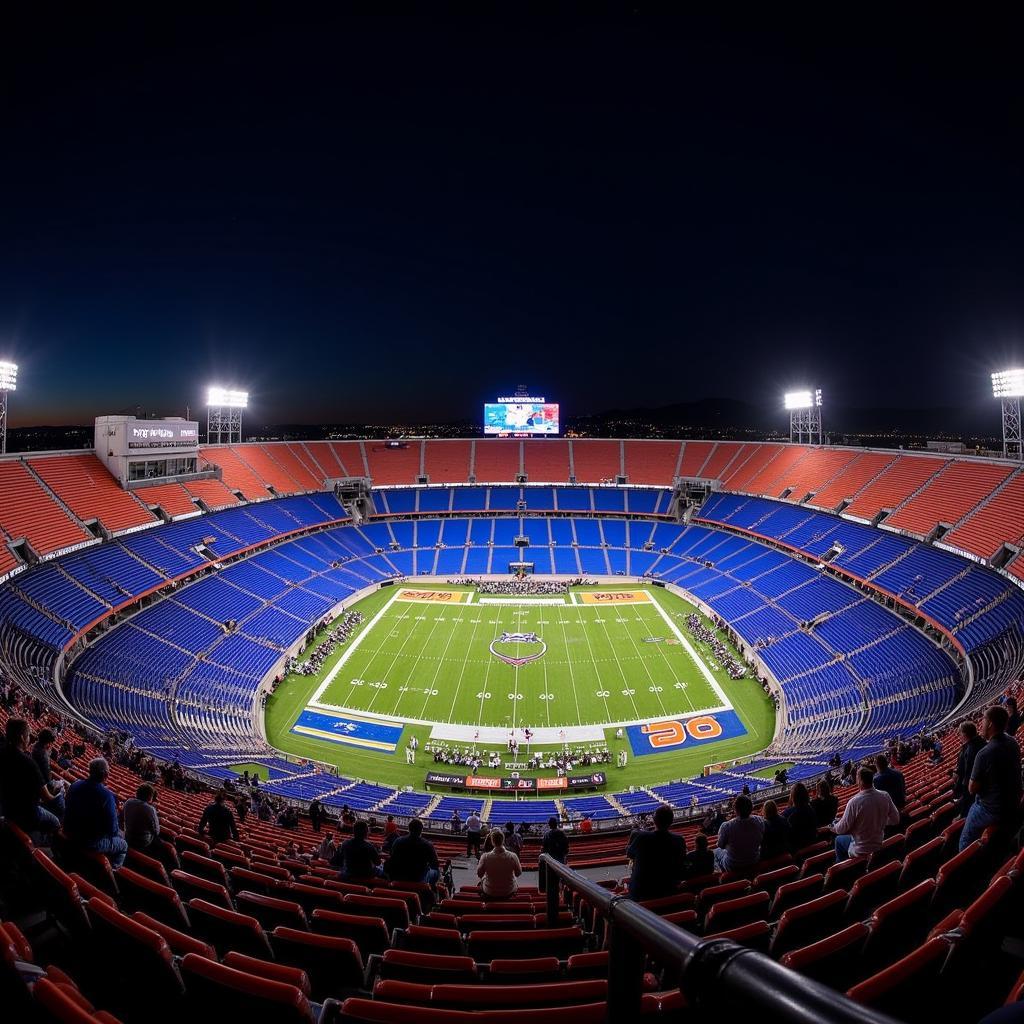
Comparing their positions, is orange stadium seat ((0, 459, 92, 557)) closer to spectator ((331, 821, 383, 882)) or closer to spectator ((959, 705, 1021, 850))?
spectator ((331, 821, 383, 882))

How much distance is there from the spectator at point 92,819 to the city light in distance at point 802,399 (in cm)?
5728

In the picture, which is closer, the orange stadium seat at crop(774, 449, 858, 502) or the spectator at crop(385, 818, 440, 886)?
the spectator at crop(385, 818, 440, 886)

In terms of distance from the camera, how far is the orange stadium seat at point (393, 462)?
6397cm

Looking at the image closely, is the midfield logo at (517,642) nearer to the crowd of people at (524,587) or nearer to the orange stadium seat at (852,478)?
the crowd of people at (524,587)

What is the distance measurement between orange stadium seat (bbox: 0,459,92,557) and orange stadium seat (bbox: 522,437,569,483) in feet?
141

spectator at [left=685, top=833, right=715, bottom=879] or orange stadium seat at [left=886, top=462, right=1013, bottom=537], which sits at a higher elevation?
orange stadium seat at [left=886, top=462, right=1013, bottom=537]

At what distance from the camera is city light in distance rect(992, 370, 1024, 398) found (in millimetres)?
34719

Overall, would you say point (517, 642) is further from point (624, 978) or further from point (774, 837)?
point (624, 978)

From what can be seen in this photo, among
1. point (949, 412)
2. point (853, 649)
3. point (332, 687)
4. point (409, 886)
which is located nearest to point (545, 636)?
point (332, 687)

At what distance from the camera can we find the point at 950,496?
37000 mm

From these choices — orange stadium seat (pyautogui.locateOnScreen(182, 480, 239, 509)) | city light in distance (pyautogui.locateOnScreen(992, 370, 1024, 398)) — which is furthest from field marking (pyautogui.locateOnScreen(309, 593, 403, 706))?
city light in distance (pyautogui.locateOnScreen(992, 370, 1024, 398))

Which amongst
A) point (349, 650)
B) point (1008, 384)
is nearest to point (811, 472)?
point (1008, 384)

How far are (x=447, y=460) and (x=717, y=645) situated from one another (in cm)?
4058

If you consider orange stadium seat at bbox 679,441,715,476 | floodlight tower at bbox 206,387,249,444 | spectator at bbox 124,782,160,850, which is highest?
floodlight tower at bbox 206,387,249,444
